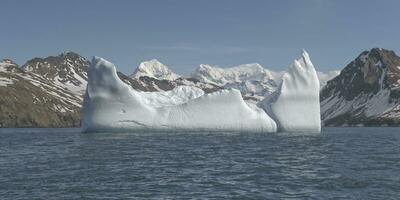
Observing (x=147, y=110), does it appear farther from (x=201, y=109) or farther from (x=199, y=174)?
(x=199, y=174)

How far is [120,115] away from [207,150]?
2393cm

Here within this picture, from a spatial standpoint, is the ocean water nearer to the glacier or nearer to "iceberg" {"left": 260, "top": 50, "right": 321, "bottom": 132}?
the glacier

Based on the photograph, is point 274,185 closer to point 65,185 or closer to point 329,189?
point 329,189

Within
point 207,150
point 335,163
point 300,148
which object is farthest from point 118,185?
point 300,148

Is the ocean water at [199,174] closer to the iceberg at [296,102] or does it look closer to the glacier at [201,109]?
the glacier at [201,109]

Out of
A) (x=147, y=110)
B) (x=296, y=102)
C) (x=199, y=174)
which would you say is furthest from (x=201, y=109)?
(x=199, y=174)

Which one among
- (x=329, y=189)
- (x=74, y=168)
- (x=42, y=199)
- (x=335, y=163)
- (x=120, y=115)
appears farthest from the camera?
(x=120, y=115)

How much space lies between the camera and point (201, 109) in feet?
216

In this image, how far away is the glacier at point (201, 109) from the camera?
2539 inches

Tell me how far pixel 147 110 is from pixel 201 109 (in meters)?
6.68

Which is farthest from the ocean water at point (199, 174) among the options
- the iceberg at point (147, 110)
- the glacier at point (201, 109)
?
the glacier at point (201, 109)

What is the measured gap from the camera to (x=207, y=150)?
1698 inches

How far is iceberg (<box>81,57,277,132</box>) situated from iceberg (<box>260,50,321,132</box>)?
3351 mm

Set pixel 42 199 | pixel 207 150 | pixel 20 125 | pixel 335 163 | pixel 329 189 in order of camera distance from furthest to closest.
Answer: pixel 20 125
pixel 207 150
pixel 335 163
pixel 329 189
pixel 42 199
